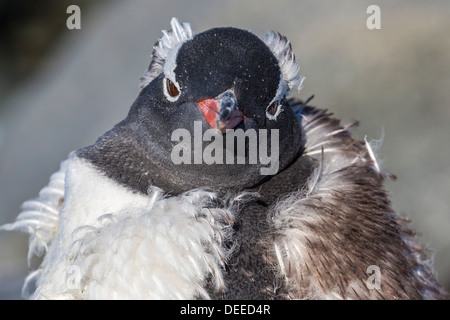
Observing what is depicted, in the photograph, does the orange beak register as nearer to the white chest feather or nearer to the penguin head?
the penguin head

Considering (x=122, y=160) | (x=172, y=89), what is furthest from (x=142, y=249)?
(x=172, y=89)

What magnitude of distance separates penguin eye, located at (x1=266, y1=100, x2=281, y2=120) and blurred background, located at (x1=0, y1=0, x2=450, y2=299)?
243cm

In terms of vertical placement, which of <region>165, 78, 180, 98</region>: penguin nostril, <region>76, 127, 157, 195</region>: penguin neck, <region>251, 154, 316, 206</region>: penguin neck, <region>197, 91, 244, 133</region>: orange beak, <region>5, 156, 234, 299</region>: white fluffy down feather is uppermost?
<region>165, 78, 180, 98</region>: penguin nostril

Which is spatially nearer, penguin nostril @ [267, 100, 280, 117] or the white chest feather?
the white chest feather

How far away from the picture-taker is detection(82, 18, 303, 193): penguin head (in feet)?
6.57

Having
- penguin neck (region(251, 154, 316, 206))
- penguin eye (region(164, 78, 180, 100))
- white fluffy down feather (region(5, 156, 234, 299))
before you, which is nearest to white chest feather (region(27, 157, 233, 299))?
white fluffy down feather (region(5, 156, 234, 299))

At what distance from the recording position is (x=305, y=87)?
19.2 ft

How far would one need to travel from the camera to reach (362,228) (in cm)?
206

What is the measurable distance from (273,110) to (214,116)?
0.90 ft

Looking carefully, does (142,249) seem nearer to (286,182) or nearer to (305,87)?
(286,182)

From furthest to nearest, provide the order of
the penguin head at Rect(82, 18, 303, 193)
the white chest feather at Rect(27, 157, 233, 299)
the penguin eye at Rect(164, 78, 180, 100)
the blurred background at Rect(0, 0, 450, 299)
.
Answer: the blurred background at Rect(0, 0, 450, 299) < the penguin eye at Rect(164, 78, 180, 100) < the penguin head at Rect(82, 18, 303, 193) < the white chest feather at Rect(27, 157, 233, 299)

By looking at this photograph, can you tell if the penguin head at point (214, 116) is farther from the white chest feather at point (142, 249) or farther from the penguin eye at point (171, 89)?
the white chest feather at point (142, 249)

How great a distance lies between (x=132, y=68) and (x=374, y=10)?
2742 mm
